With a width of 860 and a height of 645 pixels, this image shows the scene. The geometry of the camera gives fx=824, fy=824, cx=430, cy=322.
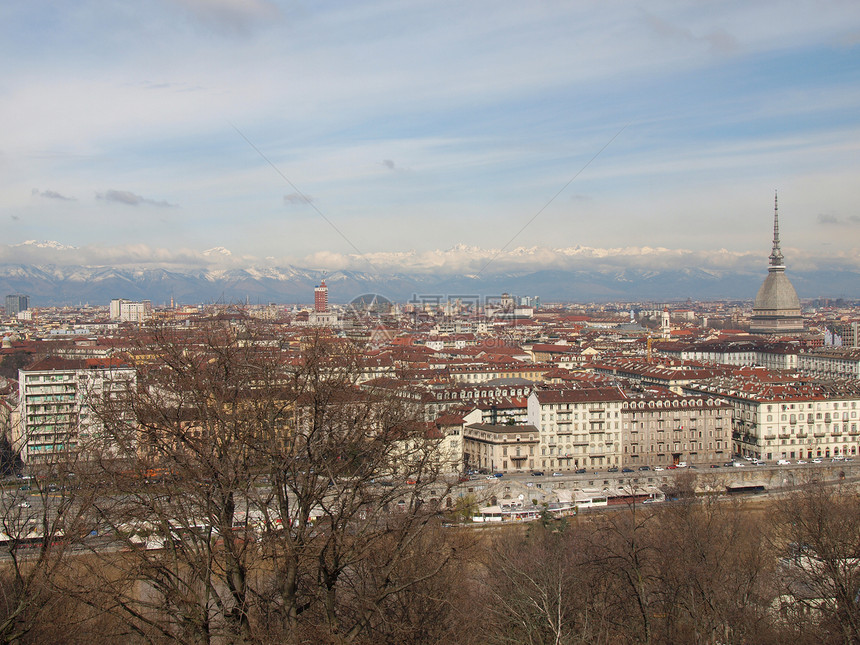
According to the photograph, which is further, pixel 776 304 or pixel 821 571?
pixel 776 304

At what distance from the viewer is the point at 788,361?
52125 millimetres

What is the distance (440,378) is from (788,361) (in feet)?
99.1

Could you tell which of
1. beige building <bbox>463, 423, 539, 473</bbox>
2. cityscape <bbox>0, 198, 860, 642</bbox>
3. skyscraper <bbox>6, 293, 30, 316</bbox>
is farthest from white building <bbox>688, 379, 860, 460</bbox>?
skyscraper <bbox>6, 293, 30, 316</bbox>

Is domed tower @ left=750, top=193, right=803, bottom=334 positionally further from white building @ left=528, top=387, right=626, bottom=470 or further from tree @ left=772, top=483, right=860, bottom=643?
tree @ left=772, top=483, right=860, bottom=643

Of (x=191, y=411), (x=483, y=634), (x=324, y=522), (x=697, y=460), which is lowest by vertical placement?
(x=697, y=460)

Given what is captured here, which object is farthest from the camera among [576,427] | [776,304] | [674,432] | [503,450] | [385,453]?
[776,304]

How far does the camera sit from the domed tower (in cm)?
7525

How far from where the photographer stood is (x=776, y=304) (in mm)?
75938

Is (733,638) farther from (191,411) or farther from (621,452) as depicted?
(621,452)

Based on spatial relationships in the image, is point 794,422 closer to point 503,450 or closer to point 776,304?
point 503,450

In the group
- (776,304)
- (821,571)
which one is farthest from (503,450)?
(776,304)

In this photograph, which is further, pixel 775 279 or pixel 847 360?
pixel 775 279

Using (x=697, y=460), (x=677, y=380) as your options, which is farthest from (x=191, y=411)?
(x=677, y=380)

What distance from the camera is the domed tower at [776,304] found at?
75250mm
